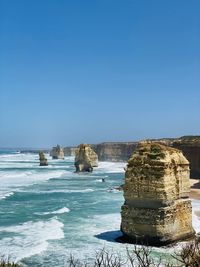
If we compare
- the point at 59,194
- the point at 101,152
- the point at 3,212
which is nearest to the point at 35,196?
the point at 59,194

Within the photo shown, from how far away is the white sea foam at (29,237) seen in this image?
73.3ft

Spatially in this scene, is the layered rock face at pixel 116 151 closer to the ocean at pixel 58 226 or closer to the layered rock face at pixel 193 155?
the layered rock face at pixel 193 155

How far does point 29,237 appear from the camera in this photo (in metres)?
25.7

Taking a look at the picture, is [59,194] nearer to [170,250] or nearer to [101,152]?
[170,250]

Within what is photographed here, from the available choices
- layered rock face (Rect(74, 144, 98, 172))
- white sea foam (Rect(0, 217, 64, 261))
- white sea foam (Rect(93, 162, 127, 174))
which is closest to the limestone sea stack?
white sea foam (Rect(0, 217, 64, 261))

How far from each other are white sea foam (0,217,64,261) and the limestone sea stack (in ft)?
14.9

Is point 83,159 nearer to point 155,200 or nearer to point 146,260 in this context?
point 155,200

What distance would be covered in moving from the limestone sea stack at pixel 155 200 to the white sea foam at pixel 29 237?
4546mm

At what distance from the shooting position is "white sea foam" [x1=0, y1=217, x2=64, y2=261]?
73.3 feet

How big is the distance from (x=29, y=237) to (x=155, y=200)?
7.74 m

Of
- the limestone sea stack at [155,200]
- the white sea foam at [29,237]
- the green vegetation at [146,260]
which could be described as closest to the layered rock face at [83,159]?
the white sea foam at [29,237]

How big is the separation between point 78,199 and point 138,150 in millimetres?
20766

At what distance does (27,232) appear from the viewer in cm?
2719

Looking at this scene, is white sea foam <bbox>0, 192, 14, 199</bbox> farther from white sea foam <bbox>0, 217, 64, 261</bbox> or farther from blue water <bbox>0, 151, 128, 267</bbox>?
white sea foam <bbox>0, 217, 64, 261</bbox>
